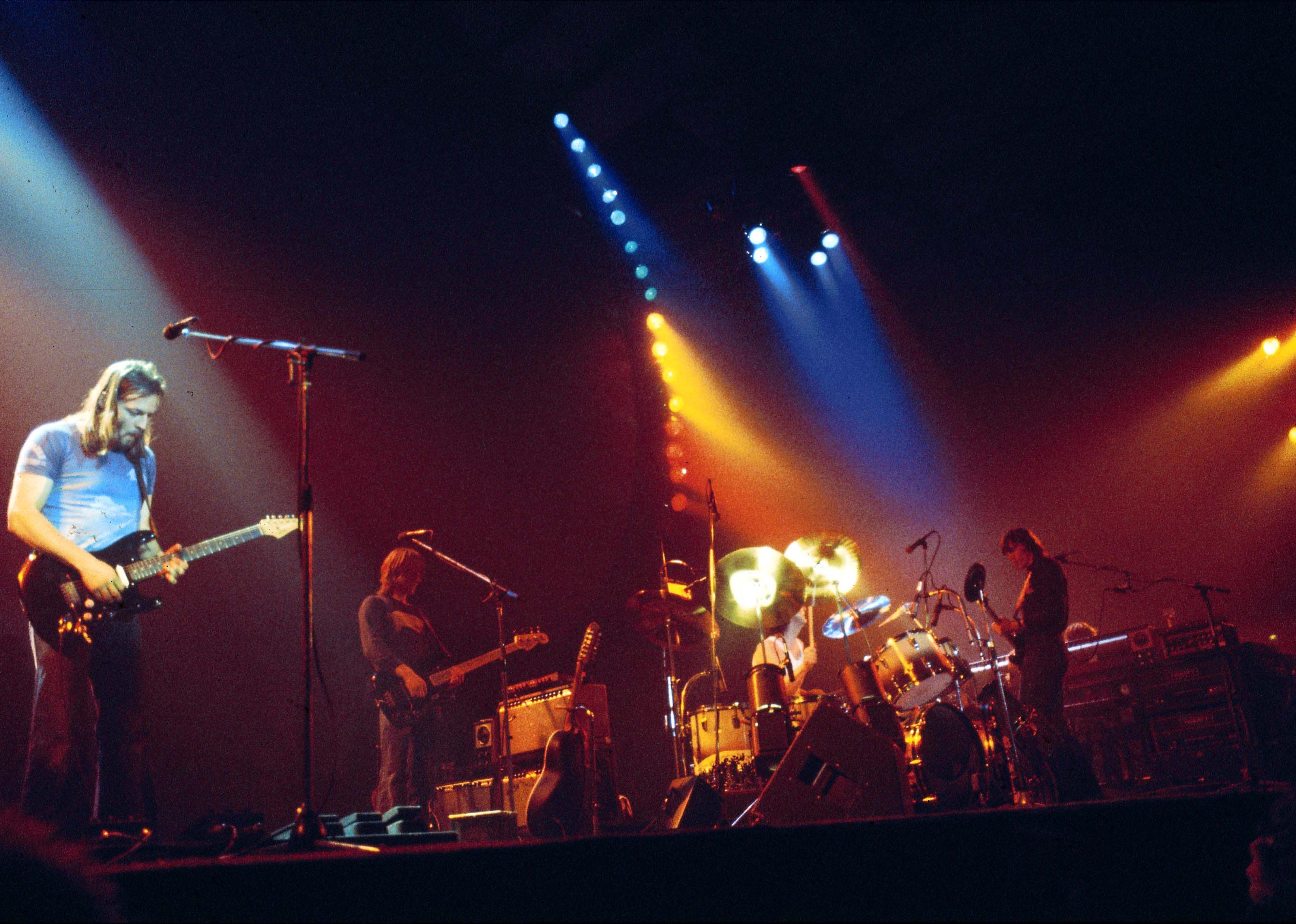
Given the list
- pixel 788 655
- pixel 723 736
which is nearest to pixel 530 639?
pixel 723 736

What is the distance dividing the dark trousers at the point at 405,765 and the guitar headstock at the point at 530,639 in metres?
0.80

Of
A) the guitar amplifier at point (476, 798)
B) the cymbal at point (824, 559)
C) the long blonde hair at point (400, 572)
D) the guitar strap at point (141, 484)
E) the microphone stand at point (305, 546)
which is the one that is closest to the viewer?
the microphone stand at point (305, 546)

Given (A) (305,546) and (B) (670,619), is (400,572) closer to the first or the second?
(B) (670,619)

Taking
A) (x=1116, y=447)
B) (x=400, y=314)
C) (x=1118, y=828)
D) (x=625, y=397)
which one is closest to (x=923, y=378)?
(x=1116, y=447)

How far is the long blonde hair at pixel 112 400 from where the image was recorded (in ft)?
11.1

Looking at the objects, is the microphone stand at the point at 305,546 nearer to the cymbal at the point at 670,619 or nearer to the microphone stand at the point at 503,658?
the microphone stand at the point at 503,658

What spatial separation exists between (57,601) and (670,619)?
130 inches

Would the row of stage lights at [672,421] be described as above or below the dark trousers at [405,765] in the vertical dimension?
above

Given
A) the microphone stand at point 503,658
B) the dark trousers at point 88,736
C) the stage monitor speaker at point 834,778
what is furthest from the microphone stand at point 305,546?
the stage monitor speaker at point 834,778

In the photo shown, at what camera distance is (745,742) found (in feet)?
16.3

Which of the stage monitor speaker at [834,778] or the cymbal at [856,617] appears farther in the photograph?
the cymbal at [856,617]

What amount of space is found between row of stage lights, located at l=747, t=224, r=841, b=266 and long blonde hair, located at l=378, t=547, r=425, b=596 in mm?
4009

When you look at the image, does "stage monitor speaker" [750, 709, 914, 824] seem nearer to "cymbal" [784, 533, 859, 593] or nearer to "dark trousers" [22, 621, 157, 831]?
"cymbal" [784, 533, 859, 593]

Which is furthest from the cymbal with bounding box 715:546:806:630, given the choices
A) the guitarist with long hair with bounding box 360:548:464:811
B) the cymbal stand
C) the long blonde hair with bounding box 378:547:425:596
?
the long blonde hair with bounding box 378:547:425:596
